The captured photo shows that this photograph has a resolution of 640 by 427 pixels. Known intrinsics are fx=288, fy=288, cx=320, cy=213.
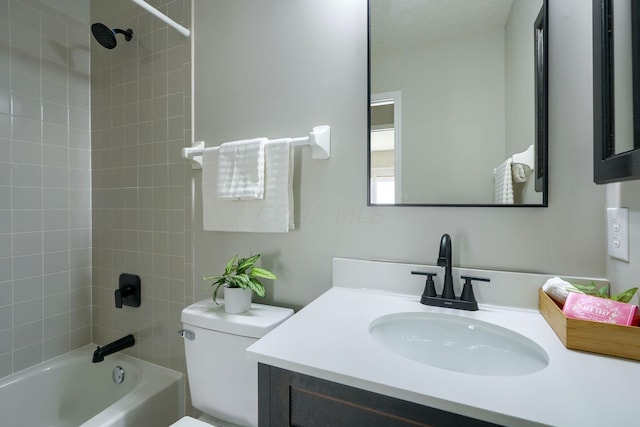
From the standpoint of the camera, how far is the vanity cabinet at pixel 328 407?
0.49 meters

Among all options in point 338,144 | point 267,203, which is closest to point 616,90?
point 338,144

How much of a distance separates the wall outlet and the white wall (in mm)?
46

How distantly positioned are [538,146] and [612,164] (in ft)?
0.89

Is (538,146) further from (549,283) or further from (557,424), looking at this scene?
(557,424)

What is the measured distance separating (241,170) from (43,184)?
4.13 feet

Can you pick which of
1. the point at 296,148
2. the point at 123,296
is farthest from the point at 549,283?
the point at 123,296

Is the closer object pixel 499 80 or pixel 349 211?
pixel 499 80

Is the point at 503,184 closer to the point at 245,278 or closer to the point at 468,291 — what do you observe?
the point at 468,291

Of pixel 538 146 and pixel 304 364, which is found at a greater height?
pixel 538 146

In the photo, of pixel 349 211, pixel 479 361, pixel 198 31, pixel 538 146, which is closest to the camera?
pixel 479 361

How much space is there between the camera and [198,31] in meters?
1.40

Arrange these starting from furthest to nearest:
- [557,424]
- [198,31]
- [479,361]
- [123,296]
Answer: [123,296] < [198,31] < [479,361] < [557,424]

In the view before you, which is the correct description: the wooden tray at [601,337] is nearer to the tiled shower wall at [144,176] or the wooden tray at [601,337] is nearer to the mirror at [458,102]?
the mirror at [458,102]

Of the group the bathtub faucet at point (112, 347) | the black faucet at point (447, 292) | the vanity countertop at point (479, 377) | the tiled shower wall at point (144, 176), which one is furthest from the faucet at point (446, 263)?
the bathtub faucet at point (112, 347)
